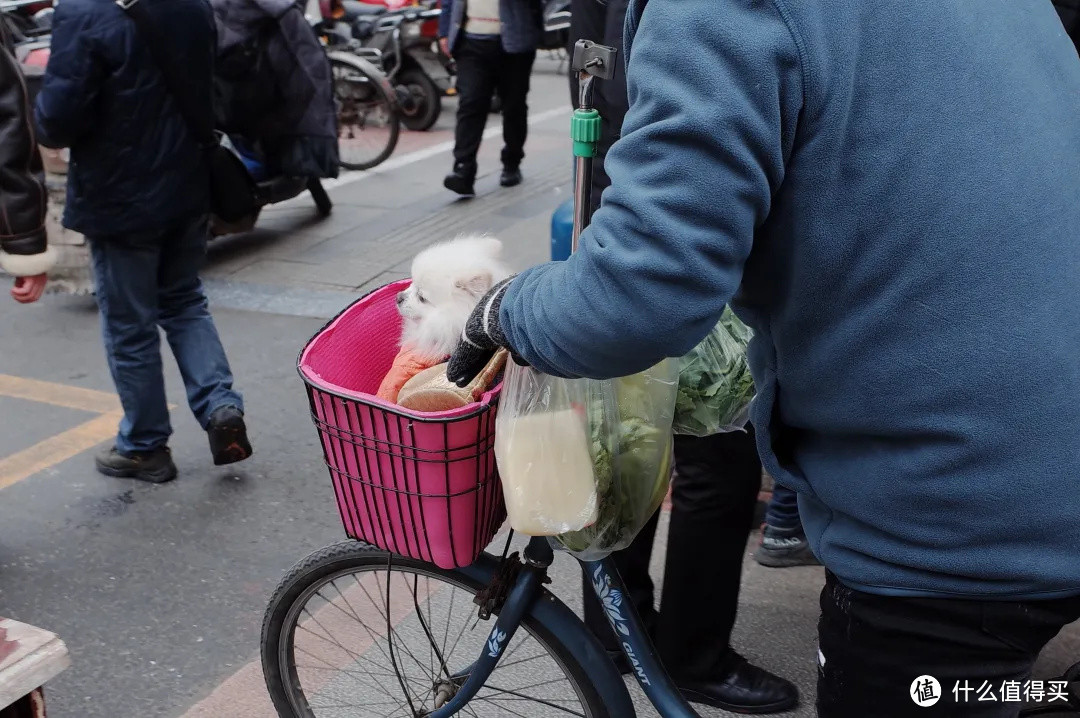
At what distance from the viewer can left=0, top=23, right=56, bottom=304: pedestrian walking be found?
3.26m

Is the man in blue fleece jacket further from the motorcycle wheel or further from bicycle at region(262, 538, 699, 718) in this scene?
the motorcycle wheel

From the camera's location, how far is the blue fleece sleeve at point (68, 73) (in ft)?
12.1

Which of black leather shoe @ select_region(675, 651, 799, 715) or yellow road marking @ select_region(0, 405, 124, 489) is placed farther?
yellow road marking @ select_region(0, 405, 124, 489)

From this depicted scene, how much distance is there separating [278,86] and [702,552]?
492cm

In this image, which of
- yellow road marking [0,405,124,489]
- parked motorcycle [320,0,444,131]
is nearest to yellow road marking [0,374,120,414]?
yellow road marking [0,405,124,489]

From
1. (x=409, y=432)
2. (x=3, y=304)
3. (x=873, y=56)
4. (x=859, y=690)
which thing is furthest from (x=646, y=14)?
(x=3, y=304)

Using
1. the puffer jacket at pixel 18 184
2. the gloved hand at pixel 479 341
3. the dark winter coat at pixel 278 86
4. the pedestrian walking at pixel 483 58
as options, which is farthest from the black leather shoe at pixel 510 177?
the gloved hand at pixel 479 341

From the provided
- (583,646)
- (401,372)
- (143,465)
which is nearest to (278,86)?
(143,465)

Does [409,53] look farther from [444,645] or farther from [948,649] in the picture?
[948,649]

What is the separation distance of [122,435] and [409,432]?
2.80 metres

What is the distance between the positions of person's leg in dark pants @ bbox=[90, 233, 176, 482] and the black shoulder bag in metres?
0.35

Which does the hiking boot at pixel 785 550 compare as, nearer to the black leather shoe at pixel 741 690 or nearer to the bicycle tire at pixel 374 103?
the black leather shoe at pixel 741 690

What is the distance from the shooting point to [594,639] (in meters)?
2.06

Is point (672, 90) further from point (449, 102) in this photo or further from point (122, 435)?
point (449, 102)
